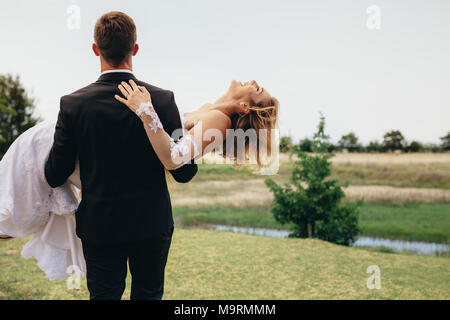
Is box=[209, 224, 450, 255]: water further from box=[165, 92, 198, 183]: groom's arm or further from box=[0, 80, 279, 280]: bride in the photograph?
box=[165, 92, 198, 183]: groom's arm

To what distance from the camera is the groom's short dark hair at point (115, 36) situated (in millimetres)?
1636

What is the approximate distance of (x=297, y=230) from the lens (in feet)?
35.2

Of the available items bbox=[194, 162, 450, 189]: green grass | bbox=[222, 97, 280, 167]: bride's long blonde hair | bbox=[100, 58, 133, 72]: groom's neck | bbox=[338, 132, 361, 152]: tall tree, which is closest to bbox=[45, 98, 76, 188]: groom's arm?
bbox=[100, 58, 133, 72]: groom's neck

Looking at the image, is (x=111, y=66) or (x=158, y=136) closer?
(x=158, y=136)

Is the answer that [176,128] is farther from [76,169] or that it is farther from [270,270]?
[270,270]

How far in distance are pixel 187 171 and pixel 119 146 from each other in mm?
319

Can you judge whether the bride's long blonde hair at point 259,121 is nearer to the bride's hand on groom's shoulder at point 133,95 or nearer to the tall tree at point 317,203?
the bride's hand on groom's shoulder at point 133,95

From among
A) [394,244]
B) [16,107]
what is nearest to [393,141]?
[394,244]

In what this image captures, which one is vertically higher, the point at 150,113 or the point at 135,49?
the point at 135,49

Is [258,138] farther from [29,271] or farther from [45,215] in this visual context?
[29,271]

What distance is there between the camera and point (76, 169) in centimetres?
188

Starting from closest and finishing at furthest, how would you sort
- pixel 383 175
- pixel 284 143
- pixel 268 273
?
pixel 268 273 < pixel 284 143 < pixel 383 175

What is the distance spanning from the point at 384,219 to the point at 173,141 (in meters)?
15.8

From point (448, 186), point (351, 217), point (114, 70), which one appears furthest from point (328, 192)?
point (448, 186)
